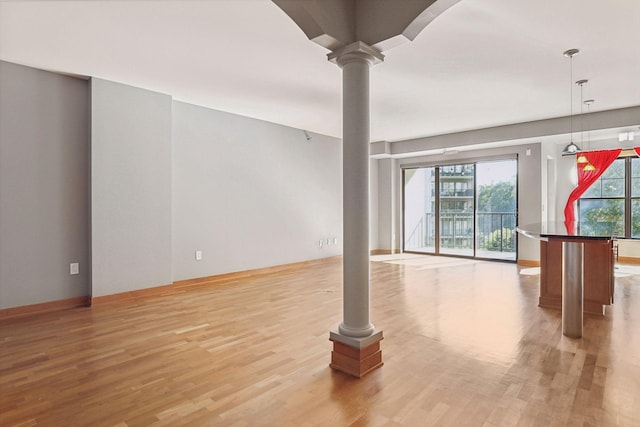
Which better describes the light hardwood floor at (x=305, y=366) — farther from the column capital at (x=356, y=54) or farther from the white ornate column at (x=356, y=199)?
the column capital at (x=356, y=54)

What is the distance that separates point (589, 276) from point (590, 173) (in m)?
4.16

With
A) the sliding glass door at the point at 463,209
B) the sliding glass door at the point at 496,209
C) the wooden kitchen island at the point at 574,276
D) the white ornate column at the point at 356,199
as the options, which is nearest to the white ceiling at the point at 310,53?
the white ornate column at the point at 356,199

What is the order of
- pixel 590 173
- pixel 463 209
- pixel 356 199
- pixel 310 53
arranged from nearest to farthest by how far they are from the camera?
pixel 356 199
pixel 310 53
pixel 590 173
pixel 463 209

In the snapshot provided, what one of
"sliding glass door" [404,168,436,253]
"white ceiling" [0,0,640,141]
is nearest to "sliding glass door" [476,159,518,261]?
"sliding glass door" [404,168,436,253]

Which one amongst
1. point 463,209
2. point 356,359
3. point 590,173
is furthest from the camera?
point 463,209

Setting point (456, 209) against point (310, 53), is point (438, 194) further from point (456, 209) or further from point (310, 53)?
point (310, 53)

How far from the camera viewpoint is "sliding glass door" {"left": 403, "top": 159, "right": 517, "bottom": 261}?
708 centimetres

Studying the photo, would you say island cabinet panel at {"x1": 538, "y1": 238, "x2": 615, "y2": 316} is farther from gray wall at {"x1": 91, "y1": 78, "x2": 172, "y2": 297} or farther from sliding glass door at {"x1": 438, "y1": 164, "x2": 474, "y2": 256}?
gray wall at {"x1": 91, "y1": 78, "x2": 172, "y2": 297}

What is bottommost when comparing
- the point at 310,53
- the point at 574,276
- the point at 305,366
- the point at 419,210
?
the point at 305,366

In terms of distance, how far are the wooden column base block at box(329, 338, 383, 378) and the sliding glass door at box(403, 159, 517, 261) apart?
226 inches

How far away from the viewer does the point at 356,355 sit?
2.27m

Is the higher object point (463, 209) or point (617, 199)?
point (617, 199)

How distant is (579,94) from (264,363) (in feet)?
16.4

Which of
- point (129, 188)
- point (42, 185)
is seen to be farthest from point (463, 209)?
point (42, 185)
